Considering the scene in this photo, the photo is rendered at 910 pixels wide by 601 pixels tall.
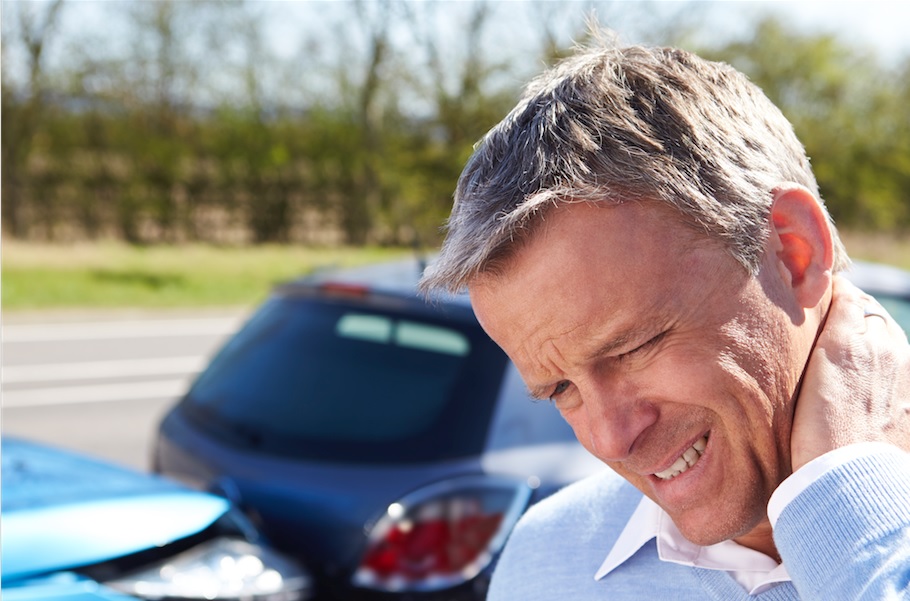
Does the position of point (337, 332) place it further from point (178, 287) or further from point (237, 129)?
point (237, 129)

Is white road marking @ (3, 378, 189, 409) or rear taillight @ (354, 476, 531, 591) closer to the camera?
rear taillight @ (354, 476, 531, 591)

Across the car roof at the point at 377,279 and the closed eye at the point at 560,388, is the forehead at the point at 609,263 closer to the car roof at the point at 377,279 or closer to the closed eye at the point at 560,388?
the closed eye at the point at 560,388

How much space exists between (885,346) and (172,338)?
1189 centimetres

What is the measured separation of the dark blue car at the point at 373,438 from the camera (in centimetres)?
285

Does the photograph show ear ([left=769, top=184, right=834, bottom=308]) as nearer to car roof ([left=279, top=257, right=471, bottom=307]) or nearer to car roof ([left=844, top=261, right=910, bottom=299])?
car roof ([left=279, top=257, right=471, bottom=307])

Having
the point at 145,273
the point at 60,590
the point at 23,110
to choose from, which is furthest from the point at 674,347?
the point at 23,110

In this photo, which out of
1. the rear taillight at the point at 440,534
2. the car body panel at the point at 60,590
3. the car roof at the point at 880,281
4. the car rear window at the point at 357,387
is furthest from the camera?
the car roof at the point at 880,281

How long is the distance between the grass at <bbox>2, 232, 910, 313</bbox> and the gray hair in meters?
12.1

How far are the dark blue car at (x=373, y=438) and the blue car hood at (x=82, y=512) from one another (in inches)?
13.9

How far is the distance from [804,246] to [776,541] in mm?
378

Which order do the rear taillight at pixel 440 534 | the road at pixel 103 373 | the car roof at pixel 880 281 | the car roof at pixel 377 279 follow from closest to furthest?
the rear taillight at pixel 440 534, the car roof at pixel 377 279, the car roof at pixel 880 281, the road at pixel 103 373

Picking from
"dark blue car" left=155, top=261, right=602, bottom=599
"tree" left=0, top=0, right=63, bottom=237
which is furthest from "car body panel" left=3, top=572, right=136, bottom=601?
"tree" left=0, top=0, right=63, bottom=237

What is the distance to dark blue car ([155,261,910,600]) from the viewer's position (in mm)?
2852

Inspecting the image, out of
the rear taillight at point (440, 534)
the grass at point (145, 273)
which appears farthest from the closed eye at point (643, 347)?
the grass at point (145, 273)
